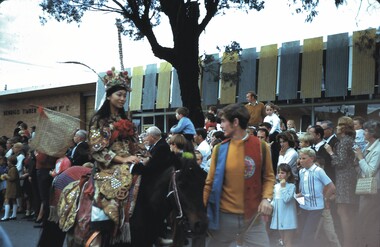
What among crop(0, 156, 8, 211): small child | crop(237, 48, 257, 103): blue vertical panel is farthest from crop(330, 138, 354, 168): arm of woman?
crop(237, 48, 257, 103): blue vertical panel

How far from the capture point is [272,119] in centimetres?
1138

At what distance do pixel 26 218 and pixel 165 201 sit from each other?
10025 mm

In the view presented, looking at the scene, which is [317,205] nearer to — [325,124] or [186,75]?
[325,124]

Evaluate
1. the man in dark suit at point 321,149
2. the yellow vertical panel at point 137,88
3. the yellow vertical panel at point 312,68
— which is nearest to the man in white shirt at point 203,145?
the man in dark suit at point 321,149

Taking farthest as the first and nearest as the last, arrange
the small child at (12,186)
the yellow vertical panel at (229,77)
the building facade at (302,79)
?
the yellow vertical panel at (229,77)
the building facade at (302,79)
the small child at (12,186)

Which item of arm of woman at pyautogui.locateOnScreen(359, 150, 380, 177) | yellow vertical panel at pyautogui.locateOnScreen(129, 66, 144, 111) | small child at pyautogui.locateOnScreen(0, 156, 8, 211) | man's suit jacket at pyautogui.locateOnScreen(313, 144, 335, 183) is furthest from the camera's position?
yellow vertical panel at pyautogui.locateOnScreen(129, 66, 144, 111)

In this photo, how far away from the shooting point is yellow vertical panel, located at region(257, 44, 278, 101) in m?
21.9

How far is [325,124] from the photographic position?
404 inches

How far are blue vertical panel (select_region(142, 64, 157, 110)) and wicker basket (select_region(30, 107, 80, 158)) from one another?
810 inches

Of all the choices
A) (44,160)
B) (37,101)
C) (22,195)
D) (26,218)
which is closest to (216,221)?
(44,160)

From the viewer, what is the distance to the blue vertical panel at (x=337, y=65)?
1973cm

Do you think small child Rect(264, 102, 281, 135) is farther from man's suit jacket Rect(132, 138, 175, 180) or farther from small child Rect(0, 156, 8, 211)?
small child Rect(0, 156, 8, 211)

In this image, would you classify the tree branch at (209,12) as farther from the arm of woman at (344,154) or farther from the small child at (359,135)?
the arm of woman at (344,154)

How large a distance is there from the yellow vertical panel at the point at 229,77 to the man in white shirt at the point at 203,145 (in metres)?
7.57
